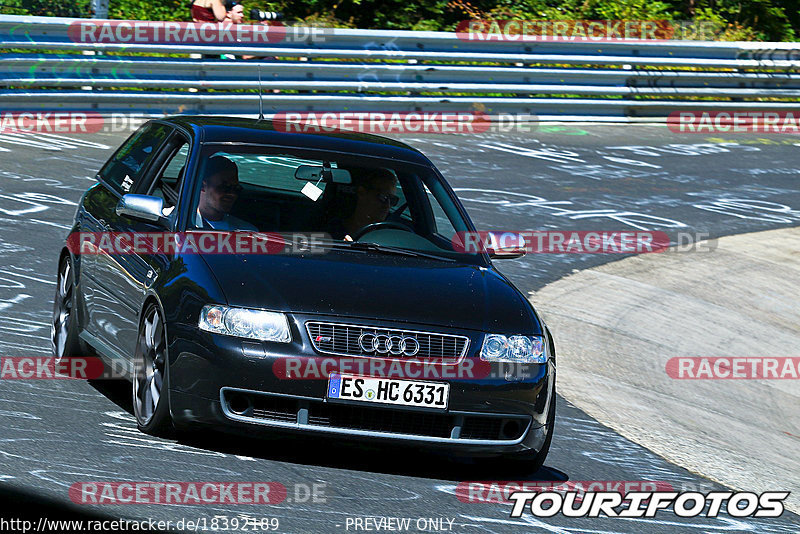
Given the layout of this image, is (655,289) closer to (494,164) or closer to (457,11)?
(494,164)

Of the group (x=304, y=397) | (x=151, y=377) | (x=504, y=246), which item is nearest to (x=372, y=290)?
(x=304, y=397)

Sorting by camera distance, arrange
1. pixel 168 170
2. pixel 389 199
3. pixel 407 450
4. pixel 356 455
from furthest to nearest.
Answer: pixel 168 170 < pixel 389 199 < pixel 356 455 < pixel 407 450

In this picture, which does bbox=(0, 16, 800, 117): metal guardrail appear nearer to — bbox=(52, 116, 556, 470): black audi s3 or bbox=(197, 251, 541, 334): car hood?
bbox=(52, 116, 556, 470): black audi s3

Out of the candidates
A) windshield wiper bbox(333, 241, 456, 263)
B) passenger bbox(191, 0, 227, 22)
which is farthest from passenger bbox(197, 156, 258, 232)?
passenger bbox(191, 0, 227, 22)

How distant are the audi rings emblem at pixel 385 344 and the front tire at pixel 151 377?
89 centimetres

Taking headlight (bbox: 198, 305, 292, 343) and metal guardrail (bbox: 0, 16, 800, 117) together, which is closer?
headlight (bbox: 198, 305, 292, 343)

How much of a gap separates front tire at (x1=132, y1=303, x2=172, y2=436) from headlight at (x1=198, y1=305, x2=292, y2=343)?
290 millimetres

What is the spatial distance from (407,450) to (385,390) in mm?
376

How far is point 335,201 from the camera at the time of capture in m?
7.08

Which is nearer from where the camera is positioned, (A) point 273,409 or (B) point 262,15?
(A) point 273,409

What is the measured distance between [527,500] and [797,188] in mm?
12518

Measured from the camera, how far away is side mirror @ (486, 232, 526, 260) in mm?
7191

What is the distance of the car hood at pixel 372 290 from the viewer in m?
5.89

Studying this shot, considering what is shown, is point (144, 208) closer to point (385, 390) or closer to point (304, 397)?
point (304, 397)
